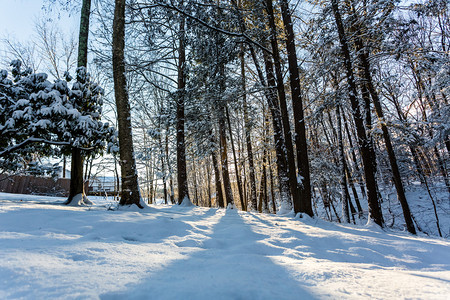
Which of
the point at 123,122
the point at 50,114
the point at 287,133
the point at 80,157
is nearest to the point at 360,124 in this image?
the point at 287,133

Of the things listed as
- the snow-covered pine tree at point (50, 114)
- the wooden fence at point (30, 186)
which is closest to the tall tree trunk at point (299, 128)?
the snow-covered pine tree at point (50, 114)

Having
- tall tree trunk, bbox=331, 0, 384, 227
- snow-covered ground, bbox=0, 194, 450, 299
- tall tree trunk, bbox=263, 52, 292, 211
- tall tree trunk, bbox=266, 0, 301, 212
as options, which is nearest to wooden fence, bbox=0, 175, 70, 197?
snow-covered ground, bbox=0, 194, 450, 299

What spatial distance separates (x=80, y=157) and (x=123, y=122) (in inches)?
86.9

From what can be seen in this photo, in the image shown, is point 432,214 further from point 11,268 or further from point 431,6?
point 11,268

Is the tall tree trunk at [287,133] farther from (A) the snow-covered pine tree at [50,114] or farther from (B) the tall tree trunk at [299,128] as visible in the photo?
(A) the snow-covered pine tree at [50,114]

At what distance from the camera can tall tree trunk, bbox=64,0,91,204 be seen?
19.4 feet

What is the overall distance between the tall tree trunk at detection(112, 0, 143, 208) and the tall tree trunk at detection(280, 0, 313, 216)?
4613 millimetres

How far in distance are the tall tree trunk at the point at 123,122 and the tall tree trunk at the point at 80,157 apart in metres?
1.81

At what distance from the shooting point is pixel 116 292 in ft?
3.65

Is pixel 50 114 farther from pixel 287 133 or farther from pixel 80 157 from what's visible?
pixel 287 133

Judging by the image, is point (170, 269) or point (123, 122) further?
point (123, 122)

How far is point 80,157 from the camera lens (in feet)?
20.2

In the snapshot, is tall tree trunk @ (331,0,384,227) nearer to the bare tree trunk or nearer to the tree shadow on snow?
the bare tree trunk

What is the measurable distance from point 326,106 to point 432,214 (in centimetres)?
1161
